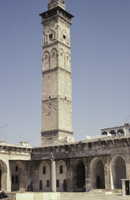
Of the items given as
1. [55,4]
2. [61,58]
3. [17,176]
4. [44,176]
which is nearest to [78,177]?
[44,176]

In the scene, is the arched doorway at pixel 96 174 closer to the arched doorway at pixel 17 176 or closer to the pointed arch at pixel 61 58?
the arched doorway at pixel 17 176

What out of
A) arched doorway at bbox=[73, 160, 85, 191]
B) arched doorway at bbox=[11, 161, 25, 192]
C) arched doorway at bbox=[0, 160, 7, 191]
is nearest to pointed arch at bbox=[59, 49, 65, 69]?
arched doorway at bbox=[73, 160, 85, 191]

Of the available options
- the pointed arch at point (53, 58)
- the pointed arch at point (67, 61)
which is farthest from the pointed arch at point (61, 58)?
the pointed arch at point (53, 58)

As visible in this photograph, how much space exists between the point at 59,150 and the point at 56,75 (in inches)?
559

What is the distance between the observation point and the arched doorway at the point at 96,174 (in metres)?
35.8

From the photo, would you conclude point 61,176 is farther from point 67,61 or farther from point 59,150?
point 67,61

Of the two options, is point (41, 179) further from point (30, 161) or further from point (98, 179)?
point (98, 179)

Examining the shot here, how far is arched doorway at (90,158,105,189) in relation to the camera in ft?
117

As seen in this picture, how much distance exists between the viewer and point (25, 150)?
4178 cm

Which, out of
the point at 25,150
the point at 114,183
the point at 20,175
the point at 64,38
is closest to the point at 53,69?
the point at 64,38

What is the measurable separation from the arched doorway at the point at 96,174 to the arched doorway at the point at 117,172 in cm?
267

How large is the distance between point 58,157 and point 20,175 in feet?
24.2

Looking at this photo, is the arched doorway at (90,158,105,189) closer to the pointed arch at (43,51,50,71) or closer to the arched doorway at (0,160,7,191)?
the arched doorway at (0,160,7,191)

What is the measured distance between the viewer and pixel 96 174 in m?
36.8
